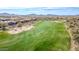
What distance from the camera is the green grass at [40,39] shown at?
1.48 meters

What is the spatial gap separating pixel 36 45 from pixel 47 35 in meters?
0.14

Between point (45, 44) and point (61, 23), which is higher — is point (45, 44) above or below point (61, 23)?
below

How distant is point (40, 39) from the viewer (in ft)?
4.87

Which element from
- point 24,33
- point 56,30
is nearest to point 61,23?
point 56,30

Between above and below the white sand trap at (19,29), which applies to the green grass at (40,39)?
below

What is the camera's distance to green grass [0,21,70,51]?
1.48 meters

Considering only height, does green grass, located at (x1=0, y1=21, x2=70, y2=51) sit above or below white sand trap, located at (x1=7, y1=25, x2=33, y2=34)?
below

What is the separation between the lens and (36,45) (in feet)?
4.87
